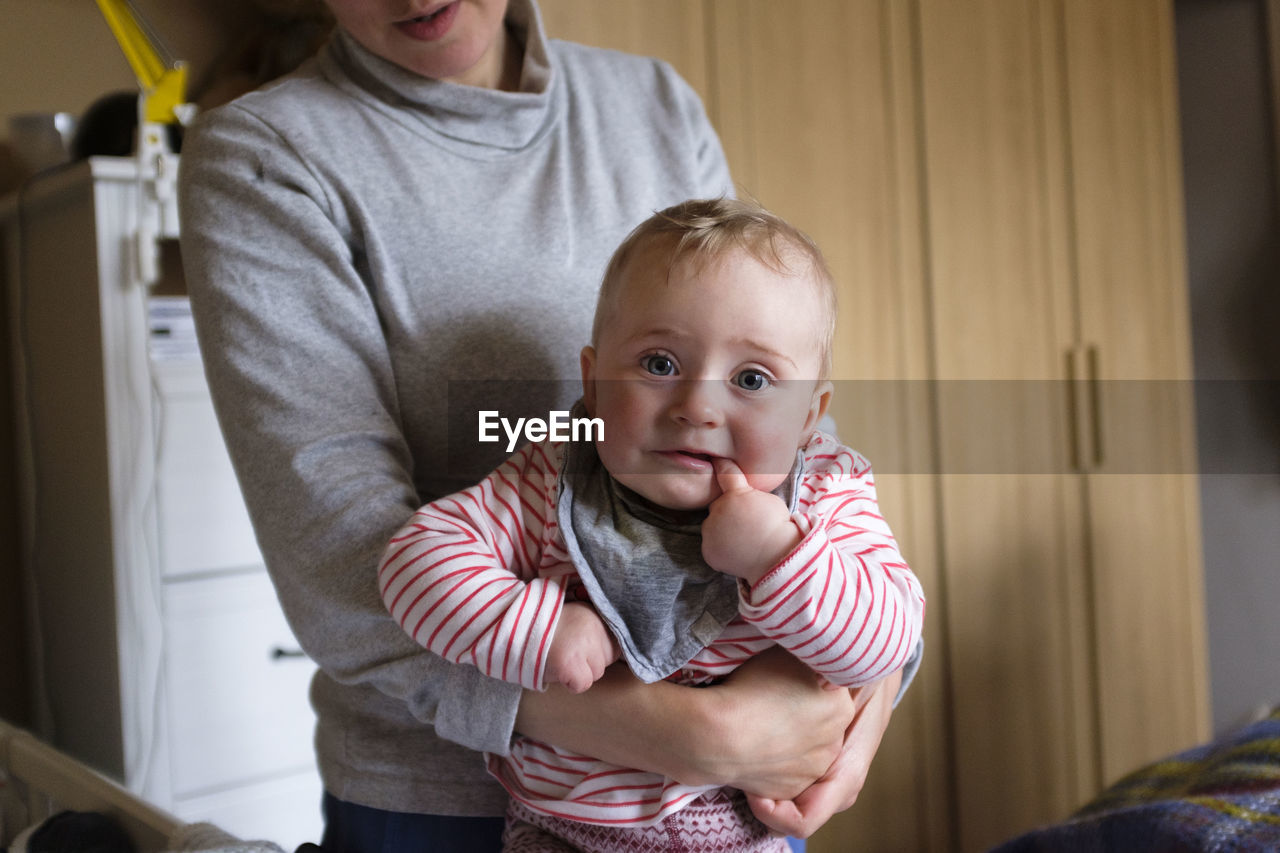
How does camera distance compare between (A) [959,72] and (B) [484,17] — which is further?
(A) [959,72]

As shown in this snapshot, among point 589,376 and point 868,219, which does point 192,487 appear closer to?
point 589,376

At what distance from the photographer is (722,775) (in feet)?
2.37

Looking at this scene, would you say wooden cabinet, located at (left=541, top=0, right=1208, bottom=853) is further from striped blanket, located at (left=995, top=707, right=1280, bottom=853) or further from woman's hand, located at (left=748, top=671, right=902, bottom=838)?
woman's hand, located at (left=748, top=671, right=902, bottom=838)

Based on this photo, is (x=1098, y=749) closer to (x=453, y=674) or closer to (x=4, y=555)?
(x=453, y=674)

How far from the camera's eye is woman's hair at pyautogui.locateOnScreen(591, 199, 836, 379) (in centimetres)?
76

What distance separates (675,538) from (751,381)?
0.13 meters

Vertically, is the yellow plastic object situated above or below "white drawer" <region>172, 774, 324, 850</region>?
above

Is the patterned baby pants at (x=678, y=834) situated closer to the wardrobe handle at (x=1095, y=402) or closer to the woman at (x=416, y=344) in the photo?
the woman at (x=416, y=344)

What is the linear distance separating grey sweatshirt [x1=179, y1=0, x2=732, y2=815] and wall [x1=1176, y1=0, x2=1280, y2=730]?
8.86 ft

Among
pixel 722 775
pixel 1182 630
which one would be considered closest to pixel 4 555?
pixel 722 775

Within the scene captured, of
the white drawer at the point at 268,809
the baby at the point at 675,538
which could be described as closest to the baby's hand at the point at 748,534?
the baby at the point at 675,538

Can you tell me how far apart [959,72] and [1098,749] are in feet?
5.52

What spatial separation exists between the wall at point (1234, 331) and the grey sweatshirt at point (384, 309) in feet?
8.86

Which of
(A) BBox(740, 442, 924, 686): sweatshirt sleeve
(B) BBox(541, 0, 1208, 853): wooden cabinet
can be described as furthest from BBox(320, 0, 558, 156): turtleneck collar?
(B) BBox(541, 0, 1208, 853): wooden cabinet
